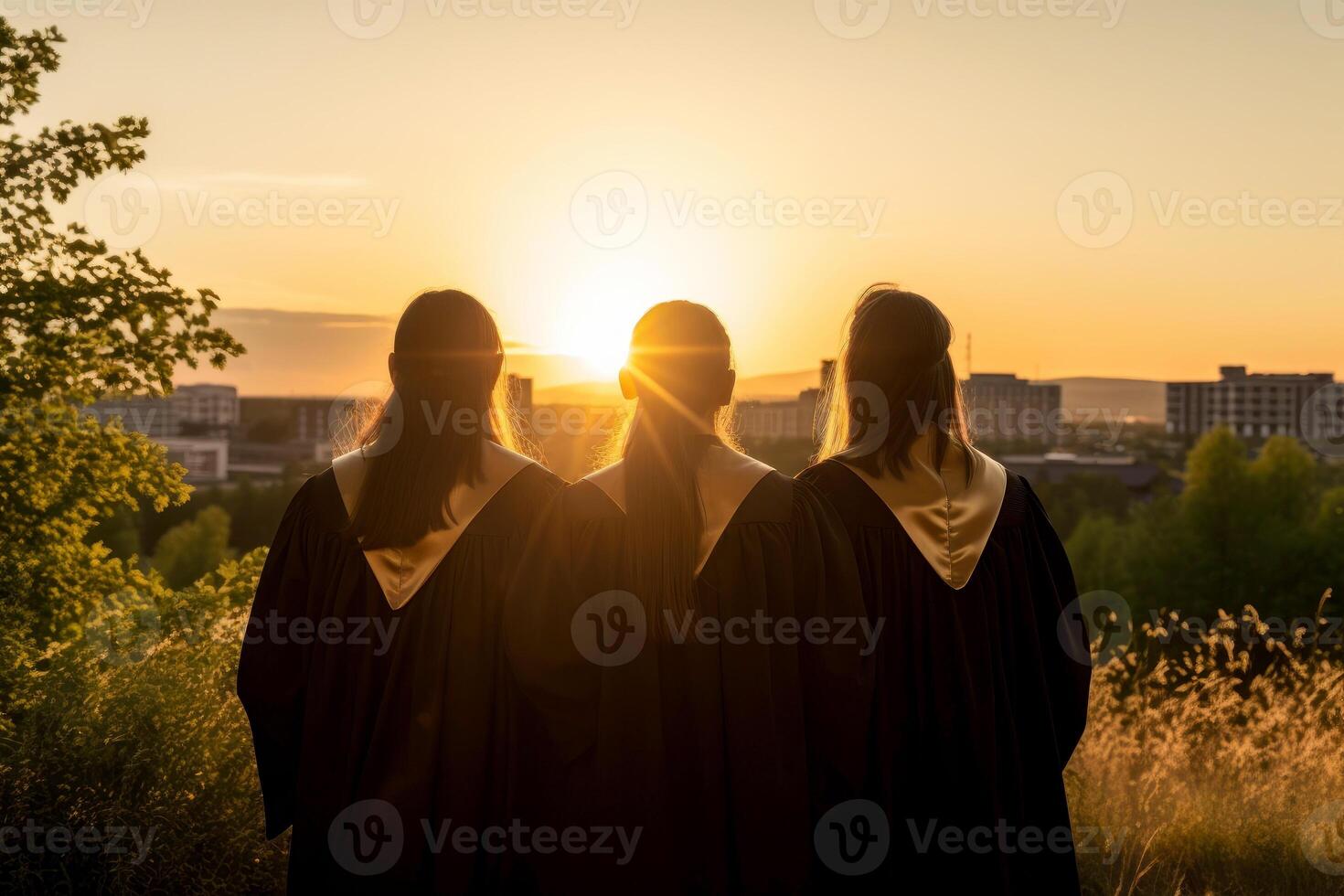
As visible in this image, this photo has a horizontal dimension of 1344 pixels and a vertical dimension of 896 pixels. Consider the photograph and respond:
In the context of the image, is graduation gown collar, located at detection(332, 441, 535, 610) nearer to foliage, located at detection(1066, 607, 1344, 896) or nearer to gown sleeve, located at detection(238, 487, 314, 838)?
gown sleeve, located at detection(238, 487, 314, 838)

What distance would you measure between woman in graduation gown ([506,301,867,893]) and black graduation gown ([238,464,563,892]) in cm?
14

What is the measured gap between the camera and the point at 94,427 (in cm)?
541

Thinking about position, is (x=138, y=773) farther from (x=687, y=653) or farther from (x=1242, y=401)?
(x=1242, y=401)

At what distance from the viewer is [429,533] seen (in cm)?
305

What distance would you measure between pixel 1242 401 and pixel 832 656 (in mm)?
75708

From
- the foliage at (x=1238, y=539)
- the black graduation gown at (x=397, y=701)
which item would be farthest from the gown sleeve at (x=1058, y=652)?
the foliage at (x=1238, y=539)

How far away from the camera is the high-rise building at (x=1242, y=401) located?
207ft

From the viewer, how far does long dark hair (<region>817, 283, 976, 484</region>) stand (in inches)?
121

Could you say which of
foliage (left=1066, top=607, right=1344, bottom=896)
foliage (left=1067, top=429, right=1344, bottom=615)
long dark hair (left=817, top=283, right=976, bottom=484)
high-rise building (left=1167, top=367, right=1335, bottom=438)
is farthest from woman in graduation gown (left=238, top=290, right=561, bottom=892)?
high-rise building (left=1167, top=367, right=1335, bottom=438)

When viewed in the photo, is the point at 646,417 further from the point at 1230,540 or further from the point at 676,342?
the point at 1230,540

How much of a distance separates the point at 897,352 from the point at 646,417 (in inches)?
27.6

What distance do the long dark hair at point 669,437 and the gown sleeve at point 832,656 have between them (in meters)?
0.30

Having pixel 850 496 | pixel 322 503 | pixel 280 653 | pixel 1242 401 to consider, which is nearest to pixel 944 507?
pixel 850 496

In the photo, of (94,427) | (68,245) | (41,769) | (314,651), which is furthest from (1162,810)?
(68,245)
